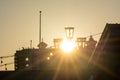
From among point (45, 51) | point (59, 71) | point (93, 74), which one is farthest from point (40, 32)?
point (93, 74)

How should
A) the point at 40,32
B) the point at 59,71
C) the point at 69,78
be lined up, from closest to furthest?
the point at 69,78 < the point at 59,71 < the point at 40,32

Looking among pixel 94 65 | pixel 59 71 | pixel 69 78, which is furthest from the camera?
pixel 59 71

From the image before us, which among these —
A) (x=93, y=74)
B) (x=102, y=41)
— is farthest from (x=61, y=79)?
(x=102, y=41)

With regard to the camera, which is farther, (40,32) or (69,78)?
(40,32)

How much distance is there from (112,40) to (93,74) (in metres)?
3.51

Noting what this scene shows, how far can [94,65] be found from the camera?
2167 cm

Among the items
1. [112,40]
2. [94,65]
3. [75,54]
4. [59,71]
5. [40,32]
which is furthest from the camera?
[40,32]

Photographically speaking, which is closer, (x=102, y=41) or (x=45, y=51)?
(x=102, y=41)

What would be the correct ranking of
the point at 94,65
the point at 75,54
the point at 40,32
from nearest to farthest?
the point at 94,65, the point at 75,54, the point at 40,32

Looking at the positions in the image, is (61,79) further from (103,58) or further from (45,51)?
(45,51)

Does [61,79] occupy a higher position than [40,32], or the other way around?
[40,32]

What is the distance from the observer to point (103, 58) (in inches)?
821

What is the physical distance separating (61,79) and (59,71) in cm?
283

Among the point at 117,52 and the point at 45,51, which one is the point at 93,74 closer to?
the point at 117,52
